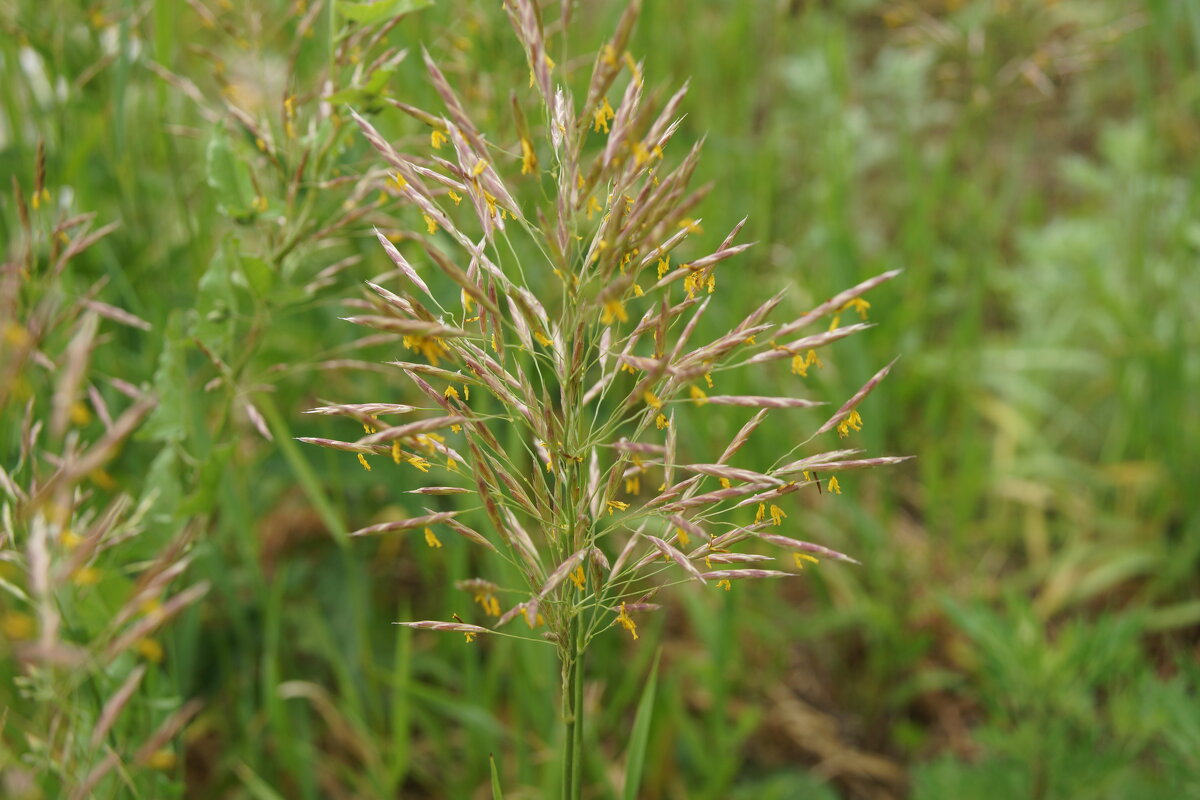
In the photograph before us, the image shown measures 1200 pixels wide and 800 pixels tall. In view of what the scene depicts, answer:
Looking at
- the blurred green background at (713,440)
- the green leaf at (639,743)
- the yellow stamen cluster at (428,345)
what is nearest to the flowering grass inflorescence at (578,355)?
the yellow stamen cluster at (428,345)

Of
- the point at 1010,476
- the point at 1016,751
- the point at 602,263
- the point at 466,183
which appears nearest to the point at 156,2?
the point at 466,183

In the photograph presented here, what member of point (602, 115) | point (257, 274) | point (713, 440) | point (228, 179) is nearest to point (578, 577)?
point (602, 115)

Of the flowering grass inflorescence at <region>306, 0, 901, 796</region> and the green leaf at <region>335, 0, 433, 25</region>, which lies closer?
the flowering grass inflorescence at <region>306, 0, 901, 796</region>

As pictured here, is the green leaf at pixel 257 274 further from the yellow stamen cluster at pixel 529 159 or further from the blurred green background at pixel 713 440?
the yellow stamen cluster at pixel 529 159

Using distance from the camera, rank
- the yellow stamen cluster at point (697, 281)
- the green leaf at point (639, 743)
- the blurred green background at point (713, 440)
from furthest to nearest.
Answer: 1. the blurred green background at point (713, 440)
2. the green leaf at point (639, 743)
3. the yellow stamen cluster at point (697, 281)

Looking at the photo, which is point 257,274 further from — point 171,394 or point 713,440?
point 713,440

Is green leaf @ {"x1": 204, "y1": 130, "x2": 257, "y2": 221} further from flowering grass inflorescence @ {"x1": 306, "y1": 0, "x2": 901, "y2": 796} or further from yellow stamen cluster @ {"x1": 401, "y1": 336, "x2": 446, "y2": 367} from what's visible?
yellow stamen cluster @ {"x1": 401, "y1": 336, "x2": 446, "y2": 367}

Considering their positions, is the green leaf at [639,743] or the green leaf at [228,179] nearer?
the green leaf at [639,743]

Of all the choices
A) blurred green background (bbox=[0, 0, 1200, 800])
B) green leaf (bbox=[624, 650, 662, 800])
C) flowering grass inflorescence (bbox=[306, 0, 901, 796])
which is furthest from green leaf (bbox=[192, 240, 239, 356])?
green leaf (bbox=[624, 650, 662, 800])
